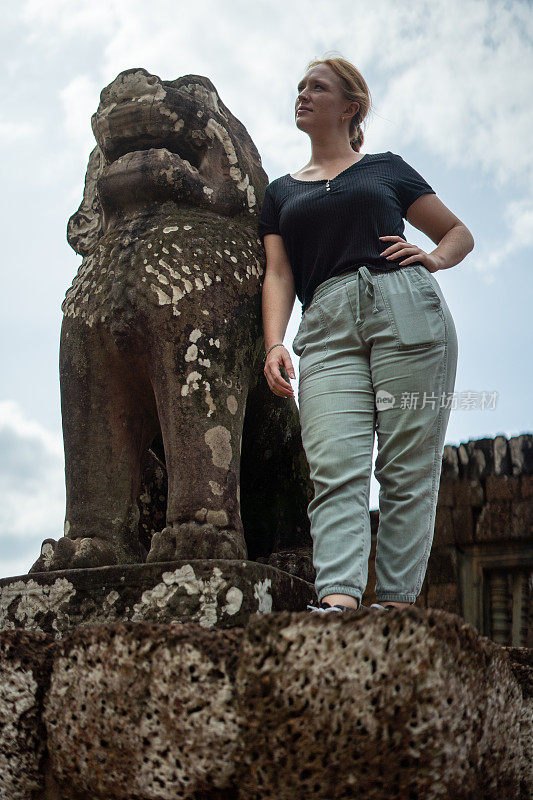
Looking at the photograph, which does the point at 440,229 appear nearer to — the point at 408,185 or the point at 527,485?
the point at 408,185

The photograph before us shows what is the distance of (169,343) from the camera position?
2.10m

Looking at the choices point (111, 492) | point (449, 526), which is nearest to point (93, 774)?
point (111, 492)

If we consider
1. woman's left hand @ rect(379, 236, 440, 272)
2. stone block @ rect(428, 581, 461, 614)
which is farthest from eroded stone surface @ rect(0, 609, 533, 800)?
stone block @ rect(428, 581, 461, 614)

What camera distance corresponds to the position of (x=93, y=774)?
1.39 metres

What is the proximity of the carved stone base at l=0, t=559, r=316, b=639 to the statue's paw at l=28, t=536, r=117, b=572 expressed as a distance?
70 mm

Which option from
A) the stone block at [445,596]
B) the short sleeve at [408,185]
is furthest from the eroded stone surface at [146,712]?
the stone block at [445,596]

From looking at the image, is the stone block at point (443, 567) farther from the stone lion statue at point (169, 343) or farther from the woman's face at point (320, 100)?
the woman's face at point (320, 100)

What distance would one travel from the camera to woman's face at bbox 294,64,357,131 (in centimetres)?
229

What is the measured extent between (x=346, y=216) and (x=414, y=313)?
0.33 metres

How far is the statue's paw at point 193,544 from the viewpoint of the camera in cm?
189

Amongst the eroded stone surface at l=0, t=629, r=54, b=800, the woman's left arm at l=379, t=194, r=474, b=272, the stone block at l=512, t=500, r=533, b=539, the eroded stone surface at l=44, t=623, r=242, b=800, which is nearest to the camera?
the eroded stone surface at l=44, t=623, r=242, b=800

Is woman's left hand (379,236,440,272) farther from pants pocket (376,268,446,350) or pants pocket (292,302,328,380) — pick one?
pants pocket (292,302,328,380)

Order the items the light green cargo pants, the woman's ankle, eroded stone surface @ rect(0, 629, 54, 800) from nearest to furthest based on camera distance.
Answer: eroded stone surface @ rect(0, 629, 54, 800) < the woman's ankle < the light green cargo pants

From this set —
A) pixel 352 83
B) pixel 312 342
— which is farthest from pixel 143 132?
pixel 312 342
